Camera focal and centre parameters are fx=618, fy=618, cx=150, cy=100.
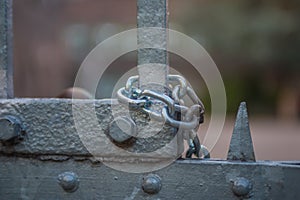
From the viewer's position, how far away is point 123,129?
842 millimetres

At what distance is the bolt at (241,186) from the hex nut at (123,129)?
15cm

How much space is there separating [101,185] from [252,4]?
7484mm

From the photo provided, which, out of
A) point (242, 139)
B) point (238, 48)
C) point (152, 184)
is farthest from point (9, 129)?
point (238, 48)

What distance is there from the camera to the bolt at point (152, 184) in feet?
2.78

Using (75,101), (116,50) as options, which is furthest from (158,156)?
(116,50)

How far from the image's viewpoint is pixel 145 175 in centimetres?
86

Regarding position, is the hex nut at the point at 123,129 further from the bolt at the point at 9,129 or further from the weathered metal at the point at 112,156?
the bolt at the point at 9,129

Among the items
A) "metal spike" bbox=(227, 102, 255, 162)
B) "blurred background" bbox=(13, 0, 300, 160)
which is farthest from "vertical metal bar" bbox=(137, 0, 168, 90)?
"blurred background" bbox=(13, 0, 300, 160)

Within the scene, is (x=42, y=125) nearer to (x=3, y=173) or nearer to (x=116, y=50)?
(x=3, y=173)

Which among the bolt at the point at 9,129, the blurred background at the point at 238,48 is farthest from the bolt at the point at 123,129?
the blurred background at the point at 238,48

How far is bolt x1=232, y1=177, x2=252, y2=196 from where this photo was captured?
0.82 m

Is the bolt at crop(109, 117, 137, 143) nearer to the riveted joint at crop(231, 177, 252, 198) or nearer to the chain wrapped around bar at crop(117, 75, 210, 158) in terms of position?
the chain wrapped around bar at crop(117, 75, 210, 158)

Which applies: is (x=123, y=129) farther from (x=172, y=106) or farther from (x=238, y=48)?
(x=238, y=48)

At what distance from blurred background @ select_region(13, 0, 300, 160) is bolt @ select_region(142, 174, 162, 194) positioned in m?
4.20
